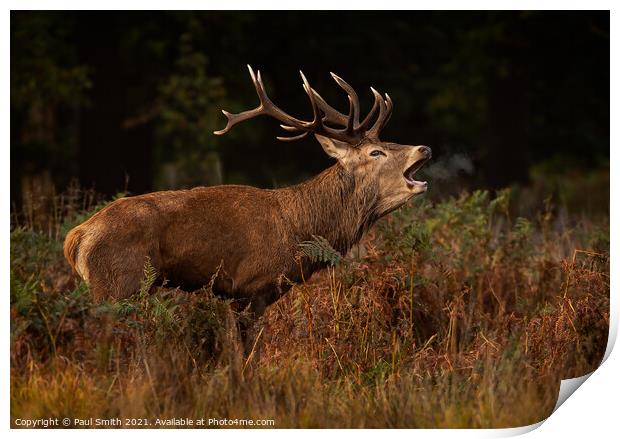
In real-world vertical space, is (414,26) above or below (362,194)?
above

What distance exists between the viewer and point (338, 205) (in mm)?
7094

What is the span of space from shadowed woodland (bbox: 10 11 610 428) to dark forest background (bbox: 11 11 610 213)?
46 mm

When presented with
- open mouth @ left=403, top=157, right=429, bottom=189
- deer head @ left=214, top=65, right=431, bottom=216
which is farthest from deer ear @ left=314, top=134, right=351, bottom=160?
open mouth @ left=403, top=157, right=429, bottom=189

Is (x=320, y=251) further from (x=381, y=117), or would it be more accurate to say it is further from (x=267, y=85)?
(x=267, y=85)

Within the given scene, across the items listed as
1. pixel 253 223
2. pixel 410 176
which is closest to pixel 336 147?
pixel 410 176

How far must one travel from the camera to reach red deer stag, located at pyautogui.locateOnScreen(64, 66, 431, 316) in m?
6.25

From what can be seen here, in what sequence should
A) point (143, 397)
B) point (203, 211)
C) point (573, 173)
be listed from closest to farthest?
point (143, 397) → point (203, 211) → point (573, 173)

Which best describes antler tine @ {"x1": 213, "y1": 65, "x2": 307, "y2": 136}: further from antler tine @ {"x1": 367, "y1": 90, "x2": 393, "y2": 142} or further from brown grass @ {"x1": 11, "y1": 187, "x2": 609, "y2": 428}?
brown grass @ {"x1": 11, "y1": 187, "x2": 609, "y2": 428}

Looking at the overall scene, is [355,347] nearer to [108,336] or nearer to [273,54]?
[108,336]

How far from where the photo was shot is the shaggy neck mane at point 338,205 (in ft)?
23.1

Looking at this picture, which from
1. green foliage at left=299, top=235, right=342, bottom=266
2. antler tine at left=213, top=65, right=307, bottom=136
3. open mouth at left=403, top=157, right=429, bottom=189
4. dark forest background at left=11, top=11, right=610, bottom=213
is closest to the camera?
green foliage at left=299, top=235, right=342, bottom=266
